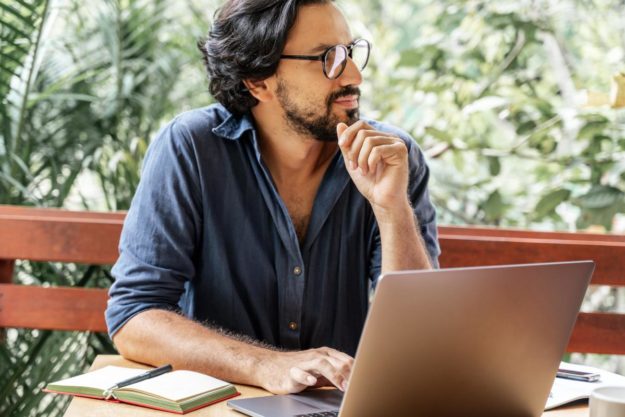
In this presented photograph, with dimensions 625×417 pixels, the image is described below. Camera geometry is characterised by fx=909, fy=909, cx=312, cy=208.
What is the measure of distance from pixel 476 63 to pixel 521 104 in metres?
0.47

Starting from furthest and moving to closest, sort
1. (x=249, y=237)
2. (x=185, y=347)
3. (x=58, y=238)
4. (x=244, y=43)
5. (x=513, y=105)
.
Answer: (x=513, y=105) → (x=58, y=238) → (x=244, y=43) → (x=249, y=237) → (x=185, y=347)

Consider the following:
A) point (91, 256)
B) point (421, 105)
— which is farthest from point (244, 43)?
point (421, 105)

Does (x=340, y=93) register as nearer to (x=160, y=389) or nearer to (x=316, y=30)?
(x=316, y=30)

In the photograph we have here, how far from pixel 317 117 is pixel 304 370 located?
742 millimetres

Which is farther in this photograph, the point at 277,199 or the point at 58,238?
the point at 58,238

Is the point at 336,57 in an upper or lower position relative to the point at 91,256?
upper

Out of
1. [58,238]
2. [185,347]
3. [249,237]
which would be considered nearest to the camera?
[185,347]

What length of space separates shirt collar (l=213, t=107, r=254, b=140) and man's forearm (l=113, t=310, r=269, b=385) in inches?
17.6

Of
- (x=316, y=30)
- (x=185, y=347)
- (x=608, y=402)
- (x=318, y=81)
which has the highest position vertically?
(x=316, y=30)

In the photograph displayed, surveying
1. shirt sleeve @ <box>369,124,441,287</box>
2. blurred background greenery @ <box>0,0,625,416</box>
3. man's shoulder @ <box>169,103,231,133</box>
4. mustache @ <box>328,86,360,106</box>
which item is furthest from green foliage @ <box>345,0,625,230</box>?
man's shoulder @ <box>169,103,231,133</box>

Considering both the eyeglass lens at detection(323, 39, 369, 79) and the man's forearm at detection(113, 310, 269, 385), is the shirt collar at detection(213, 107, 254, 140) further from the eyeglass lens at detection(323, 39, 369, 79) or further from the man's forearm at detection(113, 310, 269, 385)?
the man's forearm at detection(113, 310, 269, 385)

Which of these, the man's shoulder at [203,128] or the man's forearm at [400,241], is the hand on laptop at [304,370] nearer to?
the man's forearm at [400,241]

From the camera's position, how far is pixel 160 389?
4.40 feet

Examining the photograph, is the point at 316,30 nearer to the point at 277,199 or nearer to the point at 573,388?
the point at 277,199
